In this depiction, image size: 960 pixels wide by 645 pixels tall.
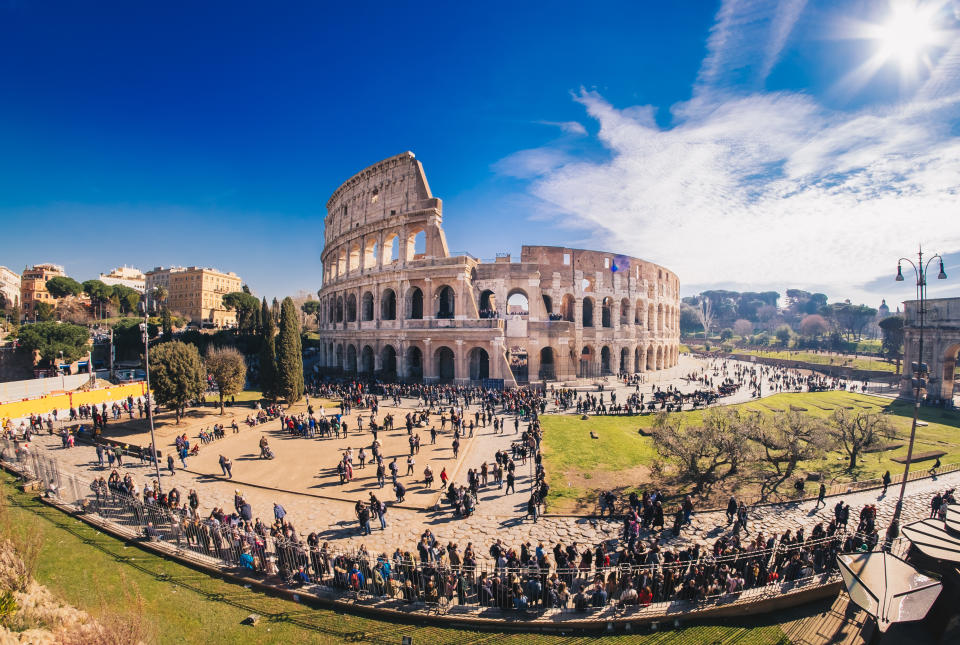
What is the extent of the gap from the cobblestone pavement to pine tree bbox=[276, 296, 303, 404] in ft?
33.7

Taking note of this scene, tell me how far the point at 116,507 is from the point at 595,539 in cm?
1409

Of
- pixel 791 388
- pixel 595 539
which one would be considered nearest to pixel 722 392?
pixel 791 388

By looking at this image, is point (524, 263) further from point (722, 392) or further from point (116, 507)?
point (116, 507)

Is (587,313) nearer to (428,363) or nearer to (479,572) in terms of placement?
(428,363)

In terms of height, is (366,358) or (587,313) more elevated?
(587,313)

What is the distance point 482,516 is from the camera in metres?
11.6

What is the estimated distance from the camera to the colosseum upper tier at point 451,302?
31.8 metres

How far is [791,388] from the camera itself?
119ft

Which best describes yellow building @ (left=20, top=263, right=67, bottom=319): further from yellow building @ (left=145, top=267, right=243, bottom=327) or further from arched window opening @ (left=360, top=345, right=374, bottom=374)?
arched window opening @ (left=360, top=345, right=374, bottom=374)

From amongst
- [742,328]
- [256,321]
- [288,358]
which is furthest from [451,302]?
[742,328]

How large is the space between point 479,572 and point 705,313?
133m

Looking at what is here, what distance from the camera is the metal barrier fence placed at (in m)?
7.77

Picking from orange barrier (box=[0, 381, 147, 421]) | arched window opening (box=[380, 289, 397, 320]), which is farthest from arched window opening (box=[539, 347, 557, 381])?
orange barrier (box=[0, 381, 147, 421])

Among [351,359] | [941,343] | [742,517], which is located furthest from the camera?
[351,359]
